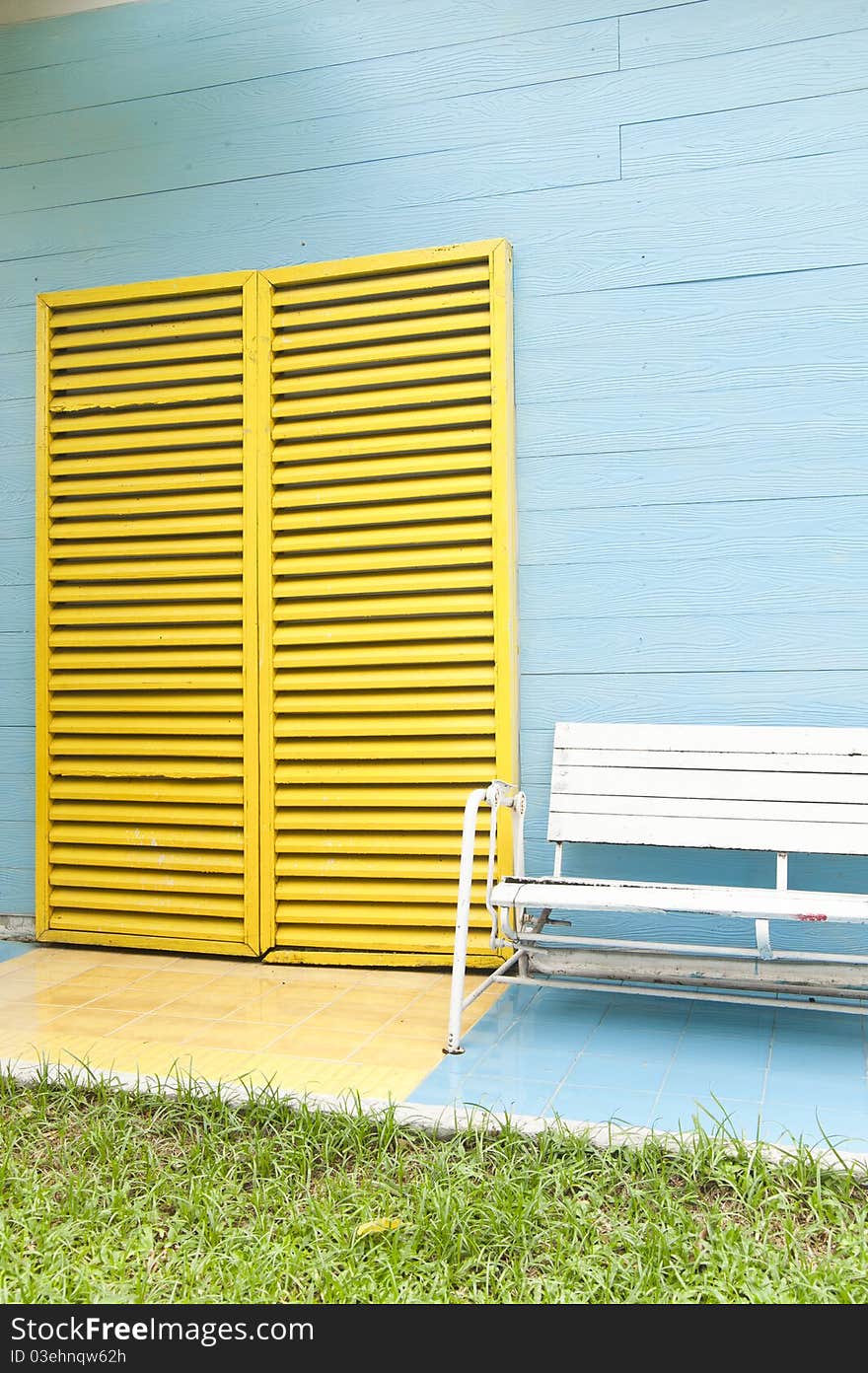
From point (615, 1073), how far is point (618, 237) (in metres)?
2.76

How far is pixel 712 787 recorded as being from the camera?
11.3 ft

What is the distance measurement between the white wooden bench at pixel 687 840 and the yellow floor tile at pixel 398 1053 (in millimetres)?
84

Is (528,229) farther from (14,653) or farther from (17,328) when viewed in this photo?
(14,653)

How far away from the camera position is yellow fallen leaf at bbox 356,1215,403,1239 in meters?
2.08

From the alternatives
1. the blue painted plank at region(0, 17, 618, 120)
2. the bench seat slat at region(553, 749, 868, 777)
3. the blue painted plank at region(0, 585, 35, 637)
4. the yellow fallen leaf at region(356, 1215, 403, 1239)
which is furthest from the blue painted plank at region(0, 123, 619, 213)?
the yellow fallen leaf at region(356, 1215, 403, 1239)

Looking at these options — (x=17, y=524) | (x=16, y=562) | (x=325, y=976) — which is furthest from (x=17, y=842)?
(x=325, y=976)

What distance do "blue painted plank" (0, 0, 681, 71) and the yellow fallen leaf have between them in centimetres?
387

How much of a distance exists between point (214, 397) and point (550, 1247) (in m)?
3.23

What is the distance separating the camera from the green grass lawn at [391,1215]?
75.7 inches

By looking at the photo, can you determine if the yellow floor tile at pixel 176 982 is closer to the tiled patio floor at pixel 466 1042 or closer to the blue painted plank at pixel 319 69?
the tiled patio floor at pixel 466 1042

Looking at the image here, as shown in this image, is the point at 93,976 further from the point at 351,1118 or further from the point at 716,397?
the point at 716,397

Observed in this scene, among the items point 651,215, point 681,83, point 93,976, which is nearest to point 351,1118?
point 93,976

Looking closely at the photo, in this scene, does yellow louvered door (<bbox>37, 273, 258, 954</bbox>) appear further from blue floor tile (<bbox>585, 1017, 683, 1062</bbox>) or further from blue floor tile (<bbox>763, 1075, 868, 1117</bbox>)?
blue floor tile (<bbox>763, 1075, 868, 1117</bbox>)

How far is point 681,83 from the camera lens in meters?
3.76
